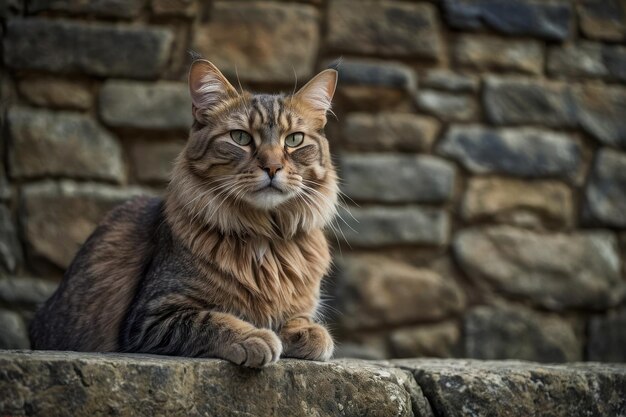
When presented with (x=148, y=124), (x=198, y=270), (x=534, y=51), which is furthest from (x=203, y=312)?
(x=534, y=51)

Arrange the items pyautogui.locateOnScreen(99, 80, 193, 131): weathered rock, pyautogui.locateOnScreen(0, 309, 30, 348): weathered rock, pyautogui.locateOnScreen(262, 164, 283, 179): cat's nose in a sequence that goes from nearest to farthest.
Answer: pyautogui.locateOnScreen(262, 164, 283, 179): cat's nose
pyautogui.locateOnScreen(0, 309, 30, 348): weathered rock
pyautogui.locateOnScreen(99, 80, 193, 131): weathered rock

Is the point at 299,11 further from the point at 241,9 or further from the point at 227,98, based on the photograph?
the point at 227,98

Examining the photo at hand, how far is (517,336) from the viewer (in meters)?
4.77

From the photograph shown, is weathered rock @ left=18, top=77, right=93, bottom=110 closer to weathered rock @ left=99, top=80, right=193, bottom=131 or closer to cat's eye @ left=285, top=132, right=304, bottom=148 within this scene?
weathered rock @ left=99, top=80, right=193, bottom=131

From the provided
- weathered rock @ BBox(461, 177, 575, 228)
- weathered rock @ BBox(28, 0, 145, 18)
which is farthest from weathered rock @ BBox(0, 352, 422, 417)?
weathered rock @ BBox(28, 0, 145, 18)

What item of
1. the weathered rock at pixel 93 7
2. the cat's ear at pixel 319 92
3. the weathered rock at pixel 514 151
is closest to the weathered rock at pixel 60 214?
→ the weathered rock at pixel 93 7

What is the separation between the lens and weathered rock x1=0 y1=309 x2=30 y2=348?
13.5 feet

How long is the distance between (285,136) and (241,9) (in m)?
1.80

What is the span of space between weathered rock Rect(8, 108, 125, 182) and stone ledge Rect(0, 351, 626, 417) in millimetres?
2012

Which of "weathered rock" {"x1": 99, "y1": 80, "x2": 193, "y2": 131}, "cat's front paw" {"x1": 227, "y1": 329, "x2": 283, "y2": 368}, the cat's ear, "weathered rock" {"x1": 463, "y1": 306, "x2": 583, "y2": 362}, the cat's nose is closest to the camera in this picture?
"cat's front paw" {"x1": 227, "y1": 329, "x2": 283, "y2": 368}

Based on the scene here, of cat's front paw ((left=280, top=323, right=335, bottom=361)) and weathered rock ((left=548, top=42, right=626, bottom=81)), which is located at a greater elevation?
weathered rock ((left=548, top=42, right=626, bottom=81))

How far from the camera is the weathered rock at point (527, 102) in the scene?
4828mm

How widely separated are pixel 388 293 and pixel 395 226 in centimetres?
39

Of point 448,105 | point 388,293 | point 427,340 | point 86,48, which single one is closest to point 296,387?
point 388,293
